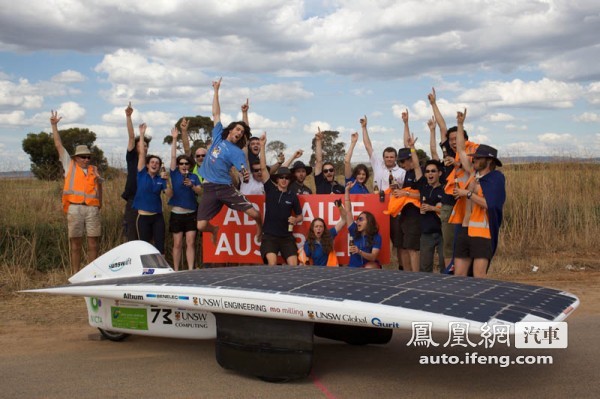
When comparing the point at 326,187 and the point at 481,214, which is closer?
the point at 481,214

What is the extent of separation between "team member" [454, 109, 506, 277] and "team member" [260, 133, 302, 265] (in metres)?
2.44

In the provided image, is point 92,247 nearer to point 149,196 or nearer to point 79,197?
point 79,197

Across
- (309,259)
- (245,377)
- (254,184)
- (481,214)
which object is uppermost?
(254,184)

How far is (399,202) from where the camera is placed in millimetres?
8672

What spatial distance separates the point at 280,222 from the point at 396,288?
11.8 feet

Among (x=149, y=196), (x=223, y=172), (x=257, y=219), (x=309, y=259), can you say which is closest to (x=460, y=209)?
(x=309, y=259)

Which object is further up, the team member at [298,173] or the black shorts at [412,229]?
the team member at [298,173]

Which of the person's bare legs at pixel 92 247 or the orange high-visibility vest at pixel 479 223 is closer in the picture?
the orange high-visibility vest at pixel 479 223

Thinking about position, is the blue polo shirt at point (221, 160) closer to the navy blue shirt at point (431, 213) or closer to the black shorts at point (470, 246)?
the navy blue shirt at point (431, 213)

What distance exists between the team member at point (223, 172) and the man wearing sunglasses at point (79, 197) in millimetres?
1736

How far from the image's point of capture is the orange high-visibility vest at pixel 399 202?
852 centimetres

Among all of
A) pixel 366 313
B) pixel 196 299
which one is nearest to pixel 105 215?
pixel 196 299

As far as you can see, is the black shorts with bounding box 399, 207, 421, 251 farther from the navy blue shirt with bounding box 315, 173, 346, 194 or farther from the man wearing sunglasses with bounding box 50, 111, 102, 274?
the man wearing sunglasses with bounding box 50, 111, 102, 274

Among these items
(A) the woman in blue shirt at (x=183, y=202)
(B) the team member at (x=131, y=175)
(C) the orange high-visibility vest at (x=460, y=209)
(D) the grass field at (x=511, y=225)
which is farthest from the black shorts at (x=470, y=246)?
(B) the team member at (x=131, y=175)
